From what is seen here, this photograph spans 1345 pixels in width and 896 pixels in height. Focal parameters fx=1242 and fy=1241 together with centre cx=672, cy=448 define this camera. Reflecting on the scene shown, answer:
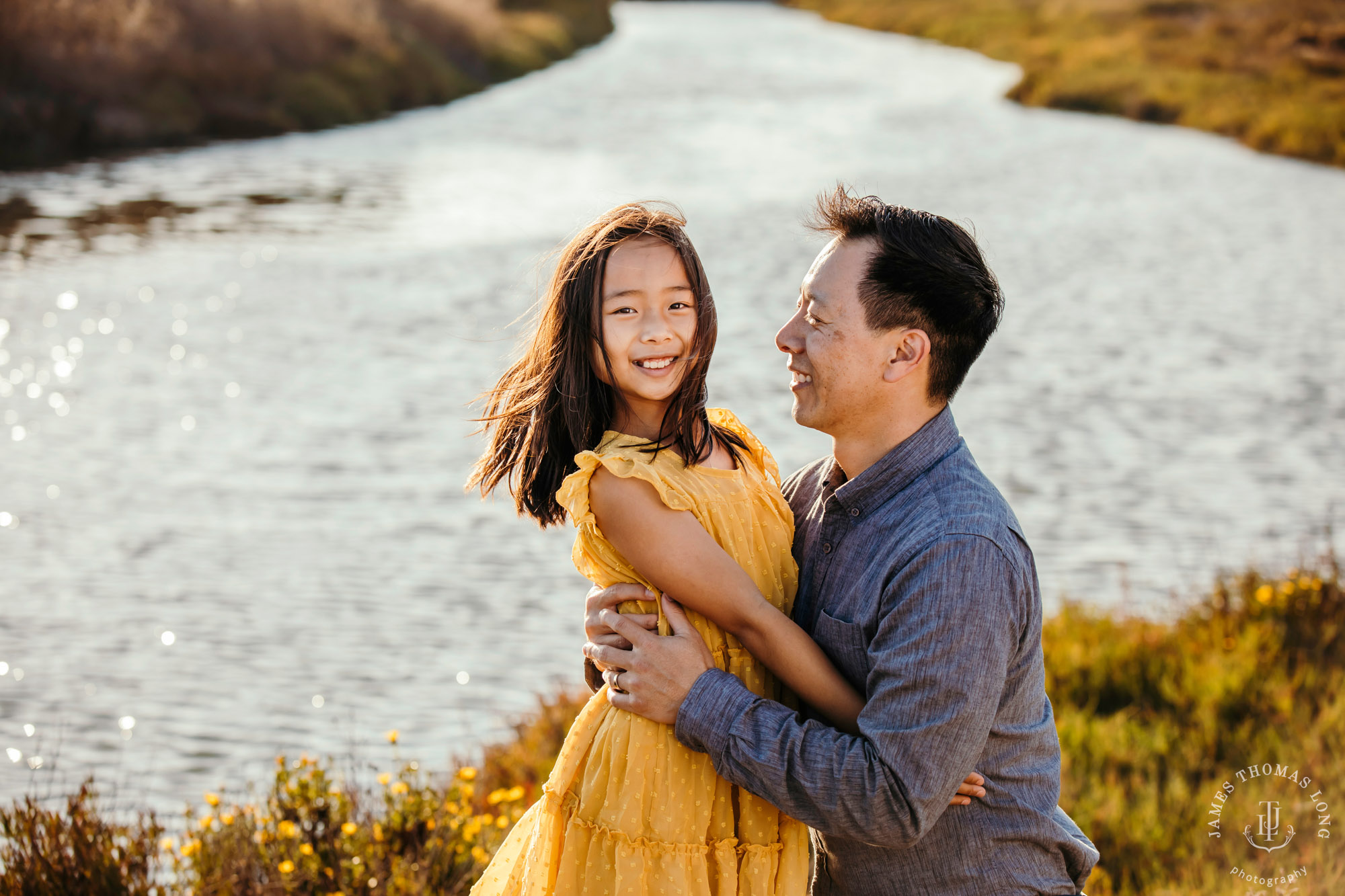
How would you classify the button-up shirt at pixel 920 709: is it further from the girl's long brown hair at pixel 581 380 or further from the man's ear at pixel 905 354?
the girl's long brown hair at pixel 581 380

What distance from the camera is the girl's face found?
2.65 metres

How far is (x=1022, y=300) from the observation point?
1517cm

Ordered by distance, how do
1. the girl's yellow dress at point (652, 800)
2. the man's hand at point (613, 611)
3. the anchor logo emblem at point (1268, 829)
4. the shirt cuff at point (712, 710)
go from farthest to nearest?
the anchor logo emblem at point (1268, 829) < the man's hand at point (613, 611) < the girl's yellow dress at point (652, 800) < the shirt cuff at point (712, 710)

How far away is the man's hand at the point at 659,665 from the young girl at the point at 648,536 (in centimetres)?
5

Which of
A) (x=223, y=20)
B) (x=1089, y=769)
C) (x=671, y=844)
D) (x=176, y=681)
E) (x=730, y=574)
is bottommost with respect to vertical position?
(x=176, y=681)

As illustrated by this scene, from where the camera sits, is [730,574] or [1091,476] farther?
[1091,476]

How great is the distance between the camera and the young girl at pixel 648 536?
241 cm

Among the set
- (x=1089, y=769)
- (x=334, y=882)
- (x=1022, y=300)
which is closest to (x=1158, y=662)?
(x=1089, y=769)

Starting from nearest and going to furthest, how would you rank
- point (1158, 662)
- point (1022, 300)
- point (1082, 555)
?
1. point (1158, 662)
2. point (1082, 555)
3. point (1022, 300)

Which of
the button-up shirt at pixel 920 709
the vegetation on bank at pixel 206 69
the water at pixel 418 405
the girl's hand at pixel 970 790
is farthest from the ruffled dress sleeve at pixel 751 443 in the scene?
the vegetation on bank at pixel 206 69

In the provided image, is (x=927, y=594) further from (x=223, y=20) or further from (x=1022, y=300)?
(x=223, y=20)

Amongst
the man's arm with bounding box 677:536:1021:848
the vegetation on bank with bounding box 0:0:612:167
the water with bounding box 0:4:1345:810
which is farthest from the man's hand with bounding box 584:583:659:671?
the vegetation on bank with bounding box 0:0:612:167

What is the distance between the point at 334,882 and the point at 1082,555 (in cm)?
568

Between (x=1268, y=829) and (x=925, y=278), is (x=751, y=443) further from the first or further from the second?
(x=1268, y=829)
